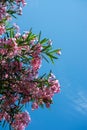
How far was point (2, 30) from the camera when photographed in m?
10.8

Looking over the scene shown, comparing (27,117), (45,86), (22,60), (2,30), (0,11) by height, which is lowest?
(27,117)

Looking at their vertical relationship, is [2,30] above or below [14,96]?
above

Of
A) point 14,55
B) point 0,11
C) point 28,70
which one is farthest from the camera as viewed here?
point 0,11

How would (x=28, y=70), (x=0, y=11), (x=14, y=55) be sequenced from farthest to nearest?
(x=0, y=11), (x=28, y=70), (x=14, y=55)

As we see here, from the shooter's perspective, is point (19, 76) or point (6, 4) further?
point (6, 4)

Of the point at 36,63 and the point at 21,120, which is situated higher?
the point at 36,63

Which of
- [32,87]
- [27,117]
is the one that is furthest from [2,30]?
[27,117]

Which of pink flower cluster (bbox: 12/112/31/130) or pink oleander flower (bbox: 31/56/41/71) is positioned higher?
pink oleander flower (bbox: 31/56/41/71)

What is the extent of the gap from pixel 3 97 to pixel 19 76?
0.90 meters

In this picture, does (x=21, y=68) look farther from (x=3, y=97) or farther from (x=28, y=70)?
(x=3, y=97)

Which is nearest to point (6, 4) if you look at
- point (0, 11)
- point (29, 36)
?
point (0, 11)

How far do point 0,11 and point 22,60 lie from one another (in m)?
2.24

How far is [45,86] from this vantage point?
10.8 m

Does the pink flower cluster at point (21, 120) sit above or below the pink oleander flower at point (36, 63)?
below
